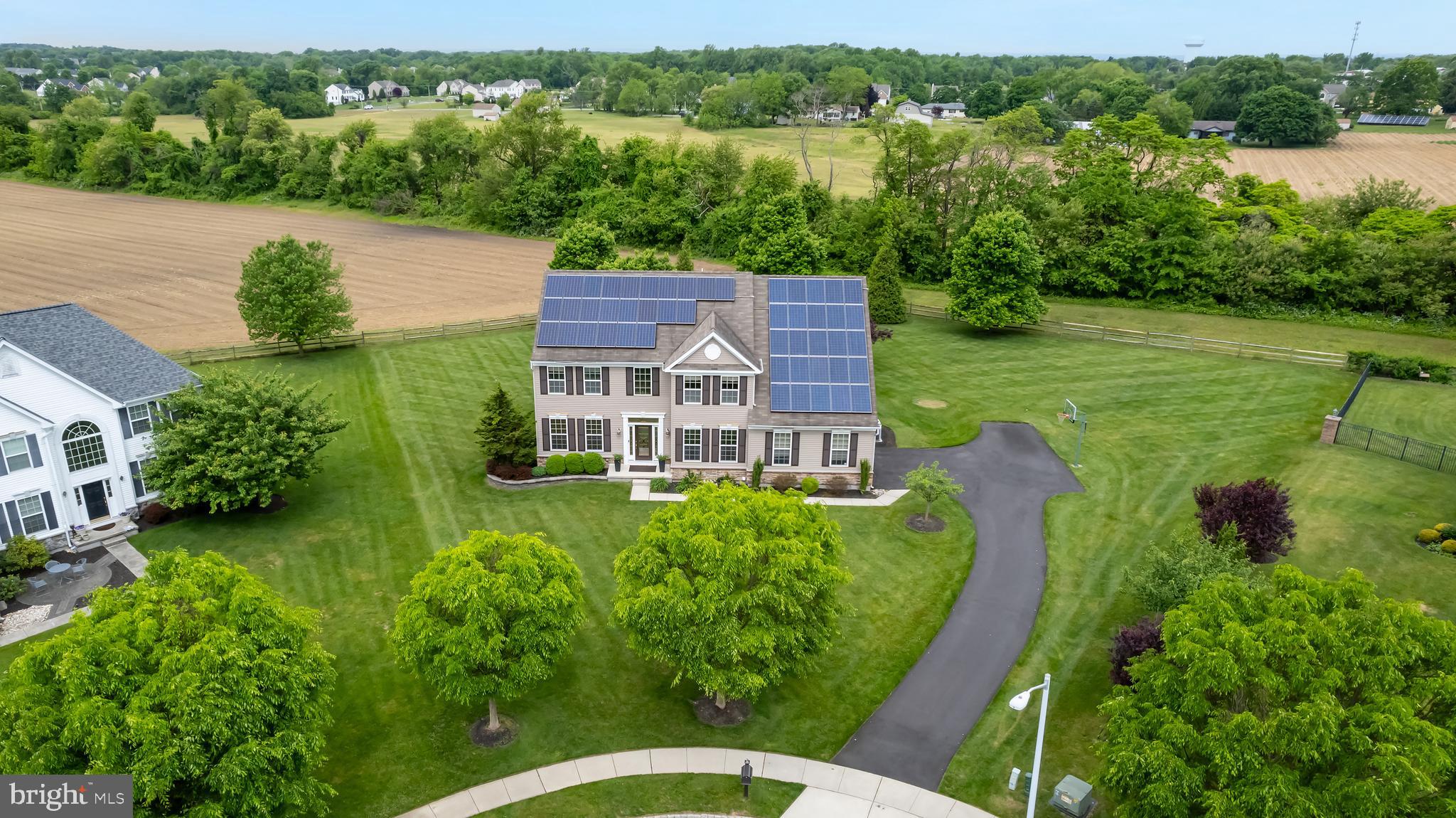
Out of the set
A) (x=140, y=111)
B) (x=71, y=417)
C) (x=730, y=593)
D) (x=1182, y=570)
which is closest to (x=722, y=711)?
(x=730, y=593)

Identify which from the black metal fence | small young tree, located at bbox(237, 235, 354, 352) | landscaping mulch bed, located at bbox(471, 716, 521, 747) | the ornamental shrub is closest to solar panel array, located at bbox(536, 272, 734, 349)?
the ornamental shrub

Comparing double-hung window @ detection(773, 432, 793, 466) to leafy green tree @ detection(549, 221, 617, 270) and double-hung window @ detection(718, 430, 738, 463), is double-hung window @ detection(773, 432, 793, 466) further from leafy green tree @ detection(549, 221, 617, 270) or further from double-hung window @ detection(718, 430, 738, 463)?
leafy green tree @ detection(549, 221, 617, 270)

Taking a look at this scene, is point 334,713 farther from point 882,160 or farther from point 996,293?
point 882,160

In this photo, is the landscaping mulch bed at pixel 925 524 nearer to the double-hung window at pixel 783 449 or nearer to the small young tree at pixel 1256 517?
the double-hung window at pixel 783 449

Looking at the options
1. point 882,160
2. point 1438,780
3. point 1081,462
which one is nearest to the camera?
point 1438,780

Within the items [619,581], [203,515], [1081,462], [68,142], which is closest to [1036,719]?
[619,581]

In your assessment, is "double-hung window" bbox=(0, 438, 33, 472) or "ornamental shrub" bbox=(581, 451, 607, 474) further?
"ornamental shrub" bbox=(581, 451, 607, 474)
